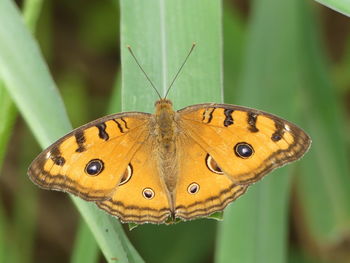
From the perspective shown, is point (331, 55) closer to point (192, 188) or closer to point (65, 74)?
point (65, 74)

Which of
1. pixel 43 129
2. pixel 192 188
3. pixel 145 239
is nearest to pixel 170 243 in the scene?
pixel 145 239

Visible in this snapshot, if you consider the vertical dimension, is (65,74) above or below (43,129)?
below

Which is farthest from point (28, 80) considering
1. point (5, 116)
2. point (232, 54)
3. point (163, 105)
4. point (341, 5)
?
point (232, 54)

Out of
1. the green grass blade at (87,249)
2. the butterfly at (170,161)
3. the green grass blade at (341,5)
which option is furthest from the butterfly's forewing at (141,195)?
the green grass blade at (341,5)

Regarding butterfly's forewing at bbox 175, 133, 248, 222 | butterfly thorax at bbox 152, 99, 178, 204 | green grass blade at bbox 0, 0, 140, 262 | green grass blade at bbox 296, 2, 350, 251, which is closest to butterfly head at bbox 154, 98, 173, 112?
butterfly thorax at bbox 152, 99, 178, 204

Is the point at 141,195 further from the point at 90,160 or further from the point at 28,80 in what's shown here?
the point at 28,80

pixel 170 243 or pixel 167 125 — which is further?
pixel 170 243
